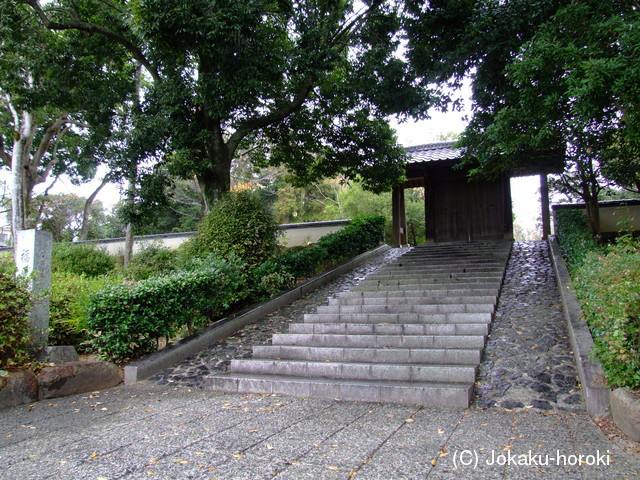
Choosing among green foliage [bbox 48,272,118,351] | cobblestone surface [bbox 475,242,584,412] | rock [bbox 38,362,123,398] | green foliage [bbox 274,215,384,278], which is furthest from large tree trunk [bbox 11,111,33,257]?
cobblestone surface [bbox 475,242,584,412]

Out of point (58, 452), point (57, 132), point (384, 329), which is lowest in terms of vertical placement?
point (58, 452)

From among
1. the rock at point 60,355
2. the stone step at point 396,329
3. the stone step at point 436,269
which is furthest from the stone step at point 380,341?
the stone step at point 436,269

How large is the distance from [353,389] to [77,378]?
3271 millimetres

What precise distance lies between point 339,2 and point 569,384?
8.85m

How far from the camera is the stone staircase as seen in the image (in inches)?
181

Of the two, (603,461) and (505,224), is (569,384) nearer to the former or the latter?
(603,461)

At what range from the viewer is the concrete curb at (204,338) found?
5.68m

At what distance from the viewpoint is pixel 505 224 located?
13719 mm

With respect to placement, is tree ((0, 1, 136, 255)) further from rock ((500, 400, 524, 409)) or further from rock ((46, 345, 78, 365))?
rock ((500, 400, 524, 409))

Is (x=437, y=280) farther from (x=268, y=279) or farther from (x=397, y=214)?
(x=397, y=214)

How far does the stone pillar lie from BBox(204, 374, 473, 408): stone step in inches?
84.0

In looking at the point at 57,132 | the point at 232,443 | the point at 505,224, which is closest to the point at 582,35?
the point at 232,443

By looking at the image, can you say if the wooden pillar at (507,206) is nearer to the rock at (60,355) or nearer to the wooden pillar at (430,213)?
the wooden pillar at (430,213)

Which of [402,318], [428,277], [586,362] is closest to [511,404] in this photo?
[586,362]
